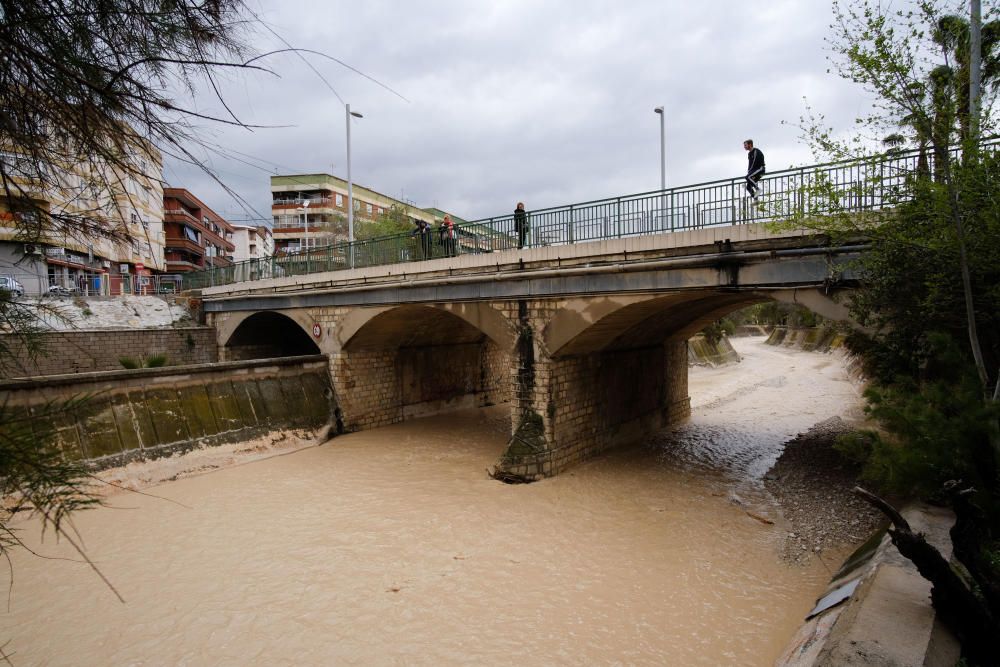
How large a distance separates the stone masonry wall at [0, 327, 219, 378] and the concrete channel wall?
5614mm

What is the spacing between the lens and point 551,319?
10.5m

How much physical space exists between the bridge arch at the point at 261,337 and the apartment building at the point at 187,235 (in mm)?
16374

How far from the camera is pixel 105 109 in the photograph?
2.40 m

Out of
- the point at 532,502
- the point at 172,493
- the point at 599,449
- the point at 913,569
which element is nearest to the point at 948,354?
the point at 913,569

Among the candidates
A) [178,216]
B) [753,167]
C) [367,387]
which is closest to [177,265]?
[178,216]

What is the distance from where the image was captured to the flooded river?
5.89m

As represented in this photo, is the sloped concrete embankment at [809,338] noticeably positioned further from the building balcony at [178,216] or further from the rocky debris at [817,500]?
the building balcony at [178,216]

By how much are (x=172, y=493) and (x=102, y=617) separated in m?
4.62

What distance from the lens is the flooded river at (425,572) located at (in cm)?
589

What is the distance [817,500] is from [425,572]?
7.17 m

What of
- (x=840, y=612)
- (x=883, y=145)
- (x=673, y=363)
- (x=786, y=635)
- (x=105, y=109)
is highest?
(x=883, y=145)

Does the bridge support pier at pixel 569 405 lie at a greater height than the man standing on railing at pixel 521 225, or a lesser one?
lesser

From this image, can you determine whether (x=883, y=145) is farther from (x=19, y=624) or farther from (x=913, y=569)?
(x=19, y=624)

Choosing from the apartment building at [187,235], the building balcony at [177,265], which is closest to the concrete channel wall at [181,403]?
the apartment building at [187,235]
